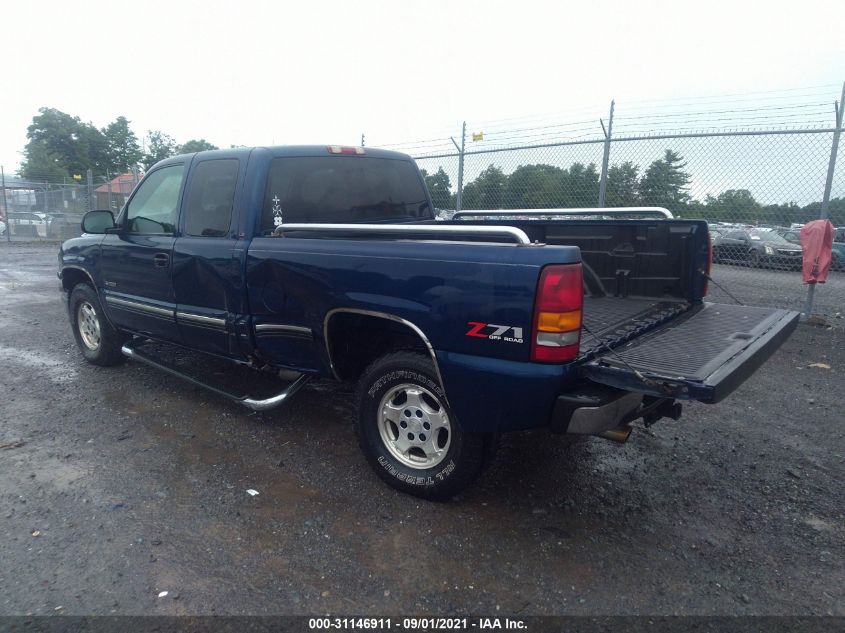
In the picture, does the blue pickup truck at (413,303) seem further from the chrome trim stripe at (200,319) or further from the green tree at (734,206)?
the green tree at (734,206)

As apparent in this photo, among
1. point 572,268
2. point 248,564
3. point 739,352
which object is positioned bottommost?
point 248,564

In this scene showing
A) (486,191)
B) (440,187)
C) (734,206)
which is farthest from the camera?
(440,187)

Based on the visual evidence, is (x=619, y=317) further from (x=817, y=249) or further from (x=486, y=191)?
(x=486, y=191)

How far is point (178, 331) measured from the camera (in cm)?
447

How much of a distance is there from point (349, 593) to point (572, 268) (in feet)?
5.62

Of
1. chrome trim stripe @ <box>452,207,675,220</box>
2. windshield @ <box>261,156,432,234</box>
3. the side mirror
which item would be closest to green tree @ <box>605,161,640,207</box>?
chrome trim stripe @ <box>452,207,675,220</box>

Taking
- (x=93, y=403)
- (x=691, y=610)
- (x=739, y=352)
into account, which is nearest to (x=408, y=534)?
(x=691, y=610)

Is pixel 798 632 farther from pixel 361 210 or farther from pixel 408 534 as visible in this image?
pixel 361 210

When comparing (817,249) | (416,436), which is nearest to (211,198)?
(416,436)

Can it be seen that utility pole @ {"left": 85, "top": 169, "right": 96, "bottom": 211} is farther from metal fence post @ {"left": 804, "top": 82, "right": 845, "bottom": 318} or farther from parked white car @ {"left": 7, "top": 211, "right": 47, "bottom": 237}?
metal fence post @ {"left": 804, "top": 82, "right": 845, "bottom": 318}

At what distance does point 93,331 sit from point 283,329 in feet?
10.2

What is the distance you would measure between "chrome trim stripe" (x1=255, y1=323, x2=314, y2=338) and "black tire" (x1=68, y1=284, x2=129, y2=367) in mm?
2446

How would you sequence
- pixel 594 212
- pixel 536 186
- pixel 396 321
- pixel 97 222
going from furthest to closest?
pixel 536 186
pixel 97 222
pixel 594 212
pixel 396 321

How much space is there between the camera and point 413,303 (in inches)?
117
